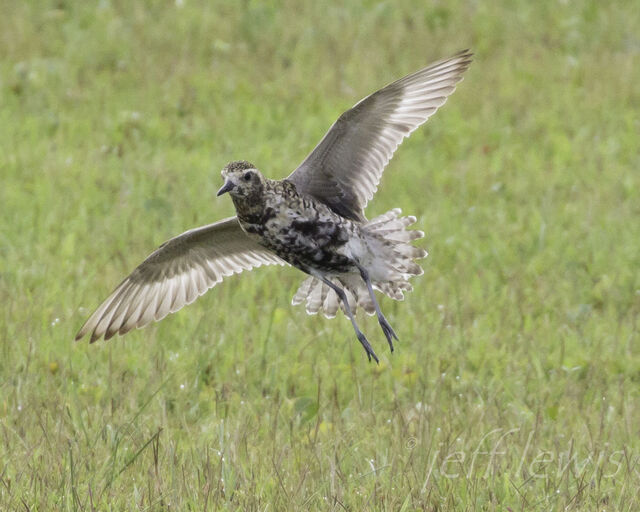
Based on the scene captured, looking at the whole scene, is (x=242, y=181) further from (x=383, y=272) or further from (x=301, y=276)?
(x=301, y=276)

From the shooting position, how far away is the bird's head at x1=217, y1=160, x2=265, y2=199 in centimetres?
599

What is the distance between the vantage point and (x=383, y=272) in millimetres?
6652

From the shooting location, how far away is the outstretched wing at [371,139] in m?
6.62

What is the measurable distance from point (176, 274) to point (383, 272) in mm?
1248

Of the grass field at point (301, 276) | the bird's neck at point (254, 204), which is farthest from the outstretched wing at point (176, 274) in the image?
the bird's neck at point (254, 204)

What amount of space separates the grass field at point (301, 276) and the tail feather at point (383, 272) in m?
0.34

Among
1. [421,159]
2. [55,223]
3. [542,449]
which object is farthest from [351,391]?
[421,159]

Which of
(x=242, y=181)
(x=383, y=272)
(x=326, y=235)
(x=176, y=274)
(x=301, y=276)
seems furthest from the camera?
(x=301, y=276)

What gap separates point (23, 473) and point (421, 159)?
6.45m

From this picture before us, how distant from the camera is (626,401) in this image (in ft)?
21.7

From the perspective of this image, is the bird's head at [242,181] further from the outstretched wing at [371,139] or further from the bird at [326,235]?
A: the outstretched wing at [371,139]

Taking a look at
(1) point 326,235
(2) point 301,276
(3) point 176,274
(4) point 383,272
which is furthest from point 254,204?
(2) point 301,276

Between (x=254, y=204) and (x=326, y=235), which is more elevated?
(x=254, y=204)

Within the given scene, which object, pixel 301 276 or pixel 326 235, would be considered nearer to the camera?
pixel 326 235
